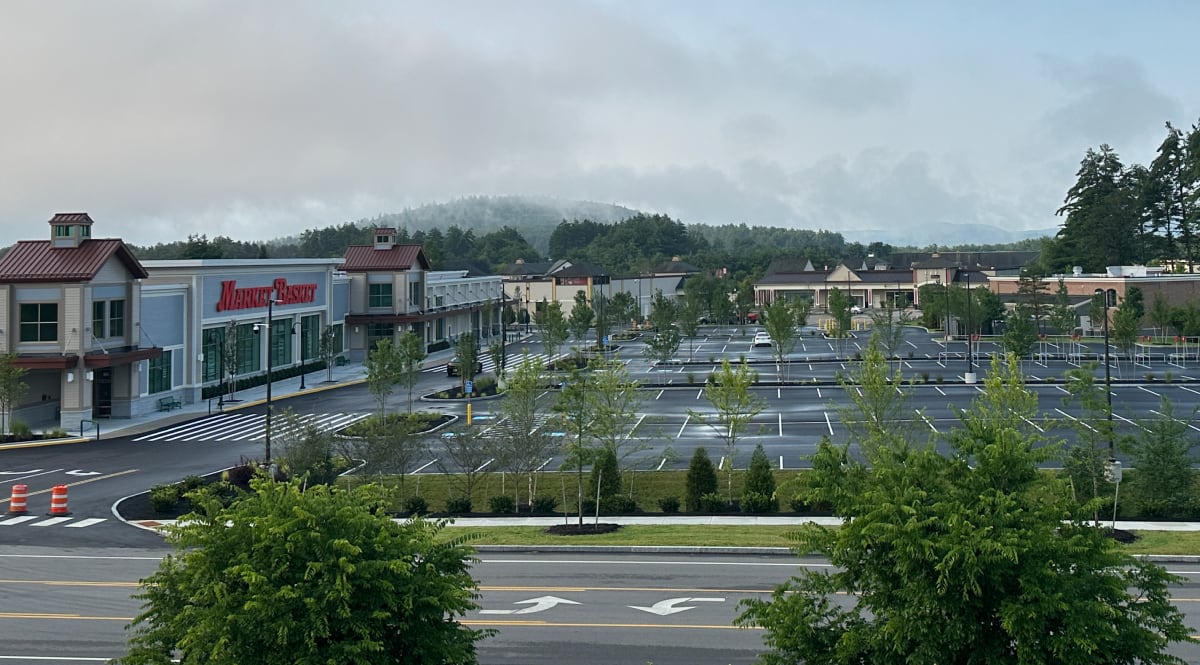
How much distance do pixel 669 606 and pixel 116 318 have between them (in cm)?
4179

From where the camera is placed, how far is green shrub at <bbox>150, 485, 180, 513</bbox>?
31281 millimetres

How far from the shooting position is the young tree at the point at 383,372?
165 ft

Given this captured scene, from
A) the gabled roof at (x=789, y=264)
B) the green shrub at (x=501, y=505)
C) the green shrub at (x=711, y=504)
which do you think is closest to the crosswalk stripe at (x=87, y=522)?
the green shrub at (x=501, y=505)

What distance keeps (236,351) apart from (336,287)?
20.1 metres

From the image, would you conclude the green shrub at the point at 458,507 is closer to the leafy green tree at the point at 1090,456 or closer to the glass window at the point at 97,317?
the leafy green tree at the point at 1090,456

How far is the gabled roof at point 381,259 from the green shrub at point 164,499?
179 feet

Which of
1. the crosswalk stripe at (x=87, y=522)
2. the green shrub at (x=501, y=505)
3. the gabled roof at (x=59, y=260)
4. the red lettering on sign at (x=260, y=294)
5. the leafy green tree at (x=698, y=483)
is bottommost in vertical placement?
the crosswalk stripe at (x=87, y=522)

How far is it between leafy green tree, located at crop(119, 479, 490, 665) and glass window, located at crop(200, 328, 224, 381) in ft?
174

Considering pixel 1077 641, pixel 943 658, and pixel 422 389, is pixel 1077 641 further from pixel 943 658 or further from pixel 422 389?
pixel 422 389

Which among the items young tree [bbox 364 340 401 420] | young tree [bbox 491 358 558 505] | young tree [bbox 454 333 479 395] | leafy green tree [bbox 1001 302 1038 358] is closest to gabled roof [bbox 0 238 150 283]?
young tree [bbox 364 340 401 420]

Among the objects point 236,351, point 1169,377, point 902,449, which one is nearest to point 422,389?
point 236,351

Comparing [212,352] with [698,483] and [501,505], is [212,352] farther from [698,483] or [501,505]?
[698,483]

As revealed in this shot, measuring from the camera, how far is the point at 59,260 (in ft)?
171

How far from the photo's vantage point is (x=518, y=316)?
→ 407 feet
